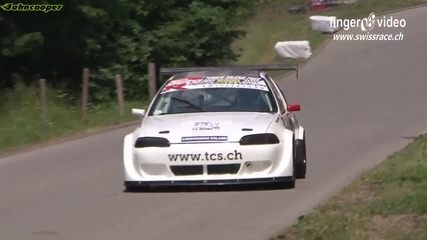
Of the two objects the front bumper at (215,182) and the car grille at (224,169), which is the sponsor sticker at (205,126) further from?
the front bumper at (215,182)

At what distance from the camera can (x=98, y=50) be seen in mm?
30453

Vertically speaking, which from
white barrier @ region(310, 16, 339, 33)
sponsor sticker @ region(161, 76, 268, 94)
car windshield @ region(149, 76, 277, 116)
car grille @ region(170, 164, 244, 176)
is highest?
sponsor sticker @ region(161, 76, 268, 94)

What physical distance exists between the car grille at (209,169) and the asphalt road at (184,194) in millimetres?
287

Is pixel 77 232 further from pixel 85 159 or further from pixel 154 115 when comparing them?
pixel 85 159

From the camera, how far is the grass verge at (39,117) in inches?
822

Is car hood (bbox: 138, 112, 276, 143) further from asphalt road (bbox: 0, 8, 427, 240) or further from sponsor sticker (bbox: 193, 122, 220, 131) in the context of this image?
asphalt road (bbox: 0, 8, 427, 240)

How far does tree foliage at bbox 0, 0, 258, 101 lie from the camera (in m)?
27.4

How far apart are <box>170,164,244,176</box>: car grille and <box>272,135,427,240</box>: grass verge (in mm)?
1288

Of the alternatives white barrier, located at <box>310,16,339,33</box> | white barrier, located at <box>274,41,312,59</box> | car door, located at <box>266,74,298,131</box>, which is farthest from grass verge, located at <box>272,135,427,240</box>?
white barrier, located at <box>310,16,339,33</box>

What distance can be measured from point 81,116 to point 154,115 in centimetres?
1130

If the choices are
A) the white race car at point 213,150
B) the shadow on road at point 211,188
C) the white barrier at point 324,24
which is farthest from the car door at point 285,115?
the white barrier at point 324,24

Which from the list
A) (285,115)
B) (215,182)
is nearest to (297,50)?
(285,115)

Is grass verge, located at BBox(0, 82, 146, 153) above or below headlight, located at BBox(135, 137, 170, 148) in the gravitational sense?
below

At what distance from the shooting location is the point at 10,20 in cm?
2662
